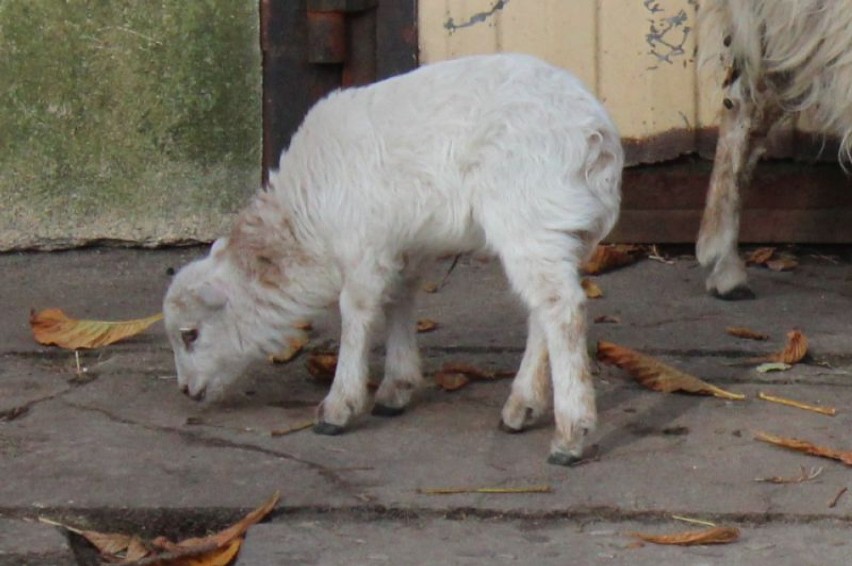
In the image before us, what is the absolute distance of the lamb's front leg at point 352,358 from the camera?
4.36 meters

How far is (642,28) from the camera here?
20.3 ft

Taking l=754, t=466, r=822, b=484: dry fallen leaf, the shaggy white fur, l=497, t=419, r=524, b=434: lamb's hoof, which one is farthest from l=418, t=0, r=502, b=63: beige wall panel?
l=754, t=466, r=822, b=484: dry fallen leaf

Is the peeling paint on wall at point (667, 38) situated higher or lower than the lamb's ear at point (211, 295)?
higher

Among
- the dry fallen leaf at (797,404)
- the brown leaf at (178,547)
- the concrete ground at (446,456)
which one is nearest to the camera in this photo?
the brown leaf at (178,547)

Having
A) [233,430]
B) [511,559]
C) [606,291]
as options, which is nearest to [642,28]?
[606,291]

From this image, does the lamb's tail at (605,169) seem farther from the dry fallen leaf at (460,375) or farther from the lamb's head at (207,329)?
the lamb's head at (207,329)

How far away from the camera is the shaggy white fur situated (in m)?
5.13

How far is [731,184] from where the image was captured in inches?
232

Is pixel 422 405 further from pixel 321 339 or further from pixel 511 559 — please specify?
pixel 511 559

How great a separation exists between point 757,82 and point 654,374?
1.41 metres

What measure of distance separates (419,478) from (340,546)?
44cm

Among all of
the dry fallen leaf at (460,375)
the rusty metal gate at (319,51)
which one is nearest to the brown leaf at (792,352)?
the dry fallen leaf at (460,375)

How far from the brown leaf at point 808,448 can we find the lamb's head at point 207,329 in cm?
145

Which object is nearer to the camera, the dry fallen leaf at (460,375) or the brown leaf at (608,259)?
the dry fallen leaf at (460,375)
